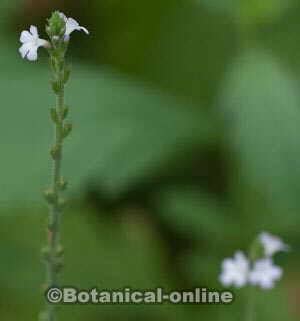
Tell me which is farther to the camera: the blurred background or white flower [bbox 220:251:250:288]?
the blurred background

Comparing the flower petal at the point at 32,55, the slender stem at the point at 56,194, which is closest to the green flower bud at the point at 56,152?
the slender stem at the point at 56,194

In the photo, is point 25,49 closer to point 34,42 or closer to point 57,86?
point 34,42

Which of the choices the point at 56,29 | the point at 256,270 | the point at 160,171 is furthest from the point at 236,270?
the point at 160,171

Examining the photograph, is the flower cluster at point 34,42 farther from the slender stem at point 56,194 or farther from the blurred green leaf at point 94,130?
the blurred green leaf at point 94,130

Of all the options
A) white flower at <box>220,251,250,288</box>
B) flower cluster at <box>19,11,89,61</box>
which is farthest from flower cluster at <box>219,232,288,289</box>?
flower cluster at <box>19,11,89,61</box>

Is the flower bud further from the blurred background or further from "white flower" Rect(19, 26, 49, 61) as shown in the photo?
the blurred background

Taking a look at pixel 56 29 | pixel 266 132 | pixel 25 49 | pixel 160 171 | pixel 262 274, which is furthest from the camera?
pixel 160 171

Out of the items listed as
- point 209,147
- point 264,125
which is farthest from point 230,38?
point 264,125

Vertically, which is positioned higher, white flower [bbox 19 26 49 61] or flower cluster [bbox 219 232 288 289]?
white flower [bbox 19 26 49 61]
